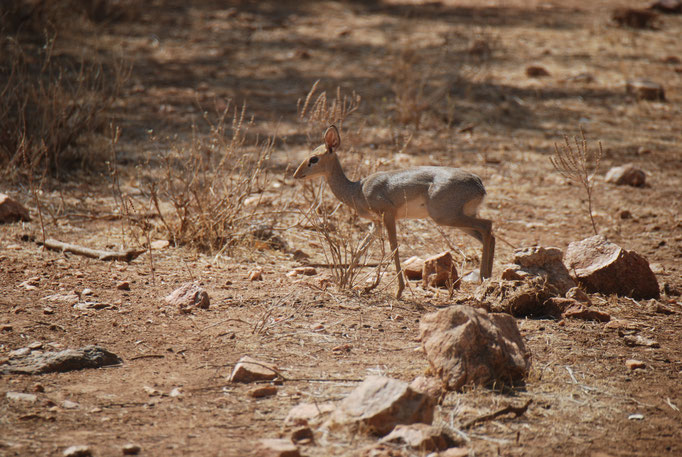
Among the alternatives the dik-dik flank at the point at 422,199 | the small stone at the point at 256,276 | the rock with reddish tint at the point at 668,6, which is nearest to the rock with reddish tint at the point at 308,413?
the dik-dik flank at the point at 422,199

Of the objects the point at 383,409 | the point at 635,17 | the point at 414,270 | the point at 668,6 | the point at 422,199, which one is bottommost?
the point at 414,270

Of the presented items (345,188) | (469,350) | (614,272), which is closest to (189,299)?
(345,188)

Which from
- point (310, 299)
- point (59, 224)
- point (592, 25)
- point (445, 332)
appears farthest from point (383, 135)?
point (592, 25)

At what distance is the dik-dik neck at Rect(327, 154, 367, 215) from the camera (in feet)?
18.5

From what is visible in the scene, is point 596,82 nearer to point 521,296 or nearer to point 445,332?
point 521,296

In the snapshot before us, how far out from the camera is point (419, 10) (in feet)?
54.0

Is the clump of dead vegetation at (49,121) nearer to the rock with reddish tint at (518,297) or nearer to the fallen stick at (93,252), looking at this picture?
the fallen stick at (93,252)

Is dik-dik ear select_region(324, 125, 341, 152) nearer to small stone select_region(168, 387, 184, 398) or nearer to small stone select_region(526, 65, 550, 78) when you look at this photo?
small stone select_region(168, 387, 184, 398)

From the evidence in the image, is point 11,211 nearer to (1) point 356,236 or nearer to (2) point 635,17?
(1) point 356,236

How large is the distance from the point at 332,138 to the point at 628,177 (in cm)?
421

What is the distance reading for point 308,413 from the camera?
3.50 metres

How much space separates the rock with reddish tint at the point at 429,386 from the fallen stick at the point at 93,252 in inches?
112

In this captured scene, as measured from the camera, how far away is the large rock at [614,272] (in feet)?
17.5

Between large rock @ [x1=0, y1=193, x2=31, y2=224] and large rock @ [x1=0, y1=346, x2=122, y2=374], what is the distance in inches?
108
